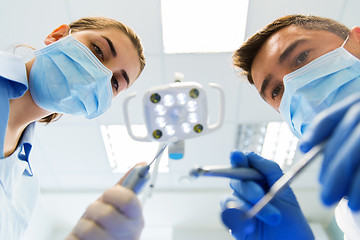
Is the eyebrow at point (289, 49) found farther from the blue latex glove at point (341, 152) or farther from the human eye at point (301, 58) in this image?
the blue latex glove at point (341, 152)

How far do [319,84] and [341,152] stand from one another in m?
0.62

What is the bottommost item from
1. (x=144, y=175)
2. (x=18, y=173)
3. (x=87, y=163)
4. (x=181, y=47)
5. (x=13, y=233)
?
(x=87, y=163)

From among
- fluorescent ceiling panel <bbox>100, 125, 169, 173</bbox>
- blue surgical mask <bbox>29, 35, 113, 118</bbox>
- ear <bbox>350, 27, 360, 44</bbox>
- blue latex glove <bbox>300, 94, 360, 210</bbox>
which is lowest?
fluorescent ceiling panel <bbox>100, 125, 169, 173</bbox>

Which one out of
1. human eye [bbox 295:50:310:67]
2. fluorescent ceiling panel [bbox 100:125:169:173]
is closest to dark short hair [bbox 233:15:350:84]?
human eye [bbox 295:50:310:67]

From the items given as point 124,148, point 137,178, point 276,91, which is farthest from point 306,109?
point 124,148

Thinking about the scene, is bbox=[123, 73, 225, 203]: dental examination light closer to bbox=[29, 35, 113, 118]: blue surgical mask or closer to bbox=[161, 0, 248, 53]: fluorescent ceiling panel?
bbox=[29, 35, 113, 118]: blue surgical mask

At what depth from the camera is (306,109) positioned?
944 mm

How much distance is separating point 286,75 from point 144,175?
2.48 ft

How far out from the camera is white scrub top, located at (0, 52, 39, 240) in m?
0.94

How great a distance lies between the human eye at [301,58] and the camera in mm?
1040

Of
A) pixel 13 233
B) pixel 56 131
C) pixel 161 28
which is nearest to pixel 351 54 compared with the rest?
pixel 161 28

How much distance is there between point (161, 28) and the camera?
1606 mm

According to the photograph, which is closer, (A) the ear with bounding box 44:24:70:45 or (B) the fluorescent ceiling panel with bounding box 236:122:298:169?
(A) the ear with bounding box 44:24:70:45

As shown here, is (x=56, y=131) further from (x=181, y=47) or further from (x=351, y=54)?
(x=351, y=54)
